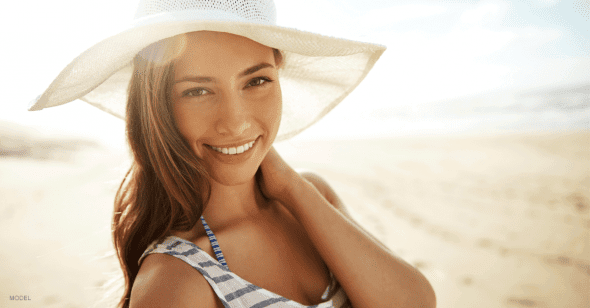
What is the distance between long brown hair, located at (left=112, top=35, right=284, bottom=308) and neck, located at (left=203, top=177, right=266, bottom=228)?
77mm

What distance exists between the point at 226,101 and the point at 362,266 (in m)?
0.84

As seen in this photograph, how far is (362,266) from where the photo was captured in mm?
1445

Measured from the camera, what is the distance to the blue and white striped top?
1237 mm

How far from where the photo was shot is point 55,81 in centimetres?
111

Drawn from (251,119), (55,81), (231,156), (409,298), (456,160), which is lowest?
(456,160)

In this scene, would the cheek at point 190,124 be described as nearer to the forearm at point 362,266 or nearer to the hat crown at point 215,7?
the hat crown at point 215,7


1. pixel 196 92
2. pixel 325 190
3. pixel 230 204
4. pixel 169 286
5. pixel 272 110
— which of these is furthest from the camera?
pixel 325 190

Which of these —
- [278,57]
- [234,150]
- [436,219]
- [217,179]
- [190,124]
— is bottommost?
[436,219]

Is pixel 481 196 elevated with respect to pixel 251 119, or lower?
lower

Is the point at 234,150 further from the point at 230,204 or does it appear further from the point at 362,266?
the point at 362,266

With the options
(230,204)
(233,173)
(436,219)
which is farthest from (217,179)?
(436,219)

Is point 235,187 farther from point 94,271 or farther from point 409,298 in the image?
point 94,271

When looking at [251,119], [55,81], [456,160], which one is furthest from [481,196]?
[55,81]

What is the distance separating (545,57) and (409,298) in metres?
35.4
